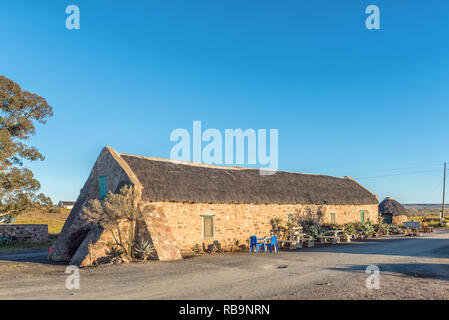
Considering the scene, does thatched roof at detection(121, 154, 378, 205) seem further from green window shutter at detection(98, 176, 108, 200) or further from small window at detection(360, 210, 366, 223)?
green window shutter at detection(98, 176, 108, 200)

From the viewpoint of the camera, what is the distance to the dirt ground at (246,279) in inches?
327

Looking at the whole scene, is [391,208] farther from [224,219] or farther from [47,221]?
[47,221]

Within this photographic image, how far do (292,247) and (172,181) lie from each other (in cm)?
754

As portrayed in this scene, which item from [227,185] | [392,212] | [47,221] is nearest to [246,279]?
[227,185]

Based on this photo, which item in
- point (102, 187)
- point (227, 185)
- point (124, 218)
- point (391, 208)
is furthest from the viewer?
point (391, 208)

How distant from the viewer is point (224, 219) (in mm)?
19266

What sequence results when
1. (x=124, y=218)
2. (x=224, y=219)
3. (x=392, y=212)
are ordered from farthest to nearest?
(x=392, y=212) → (x=224, y=219) → (x=124, y=218)

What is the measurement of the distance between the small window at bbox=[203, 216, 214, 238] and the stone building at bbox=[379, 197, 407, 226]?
2416cm

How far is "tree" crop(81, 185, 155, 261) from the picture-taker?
573 inches

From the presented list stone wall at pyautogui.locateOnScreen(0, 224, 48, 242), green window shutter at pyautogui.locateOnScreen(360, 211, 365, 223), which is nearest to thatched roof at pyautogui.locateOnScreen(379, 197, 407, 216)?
green window shutter at pyautogui.locateOnScreen(360, 211, 365, 223)

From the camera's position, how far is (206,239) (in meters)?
18.4

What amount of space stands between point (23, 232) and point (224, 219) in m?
15.7

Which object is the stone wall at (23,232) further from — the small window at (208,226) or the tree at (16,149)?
the small window at (208,226)
